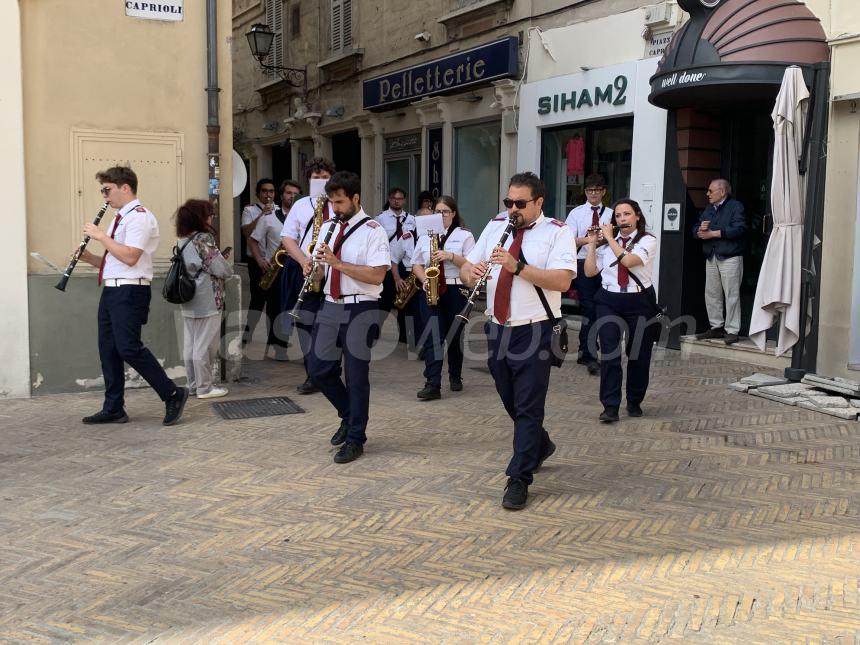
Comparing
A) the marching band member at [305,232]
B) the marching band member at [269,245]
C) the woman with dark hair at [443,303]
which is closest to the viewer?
the marching band member at [305,232]

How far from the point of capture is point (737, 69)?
9.79m

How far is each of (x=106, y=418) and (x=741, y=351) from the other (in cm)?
672

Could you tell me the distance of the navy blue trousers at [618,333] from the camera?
7.49 meters

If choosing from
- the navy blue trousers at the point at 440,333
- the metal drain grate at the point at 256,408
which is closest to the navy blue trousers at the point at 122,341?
the metal drain grate at the point at 256,408

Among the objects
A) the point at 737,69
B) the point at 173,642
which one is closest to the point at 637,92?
the point at 737,69

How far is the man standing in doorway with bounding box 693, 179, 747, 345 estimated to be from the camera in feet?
35.5

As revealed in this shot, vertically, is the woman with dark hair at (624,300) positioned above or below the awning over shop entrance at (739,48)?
below

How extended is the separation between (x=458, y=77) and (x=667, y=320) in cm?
604

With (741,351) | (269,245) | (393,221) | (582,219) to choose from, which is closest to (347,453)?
(269,245)

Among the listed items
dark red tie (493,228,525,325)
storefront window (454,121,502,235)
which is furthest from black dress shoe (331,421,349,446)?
storefront window (454,121,502,235)

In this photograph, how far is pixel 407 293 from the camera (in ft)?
33.2

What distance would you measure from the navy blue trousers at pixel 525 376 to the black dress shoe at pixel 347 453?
50.0 inches

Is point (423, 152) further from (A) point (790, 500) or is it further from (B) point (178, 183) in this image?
(A) point (790, 500)

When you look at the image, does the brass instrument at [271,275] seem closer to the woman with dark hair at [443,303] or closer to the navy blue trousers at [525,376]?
the woman with dark hair at [443,303]
